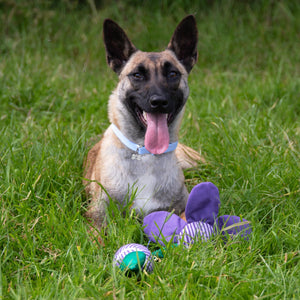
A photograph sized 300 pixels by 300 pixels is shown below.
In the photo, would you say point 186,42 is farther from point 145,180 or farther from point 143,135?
point 145,180

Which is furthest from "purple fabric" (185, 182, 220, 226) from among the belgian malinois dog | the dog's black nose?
the dog's black nose

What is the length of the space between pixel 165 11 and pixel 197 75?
1.94 metres

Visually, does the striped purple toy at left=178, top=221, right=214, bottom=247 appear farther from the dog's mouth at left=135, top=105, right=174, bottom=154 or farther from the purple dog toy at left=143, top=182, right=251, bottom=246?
the dog's mouth at left=135, top=105, right=174, bottom=154

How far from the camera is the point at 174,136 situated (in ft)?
11.3

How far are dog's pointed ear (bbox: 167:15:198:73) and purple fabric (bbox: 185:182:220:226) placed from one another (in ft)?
4.17

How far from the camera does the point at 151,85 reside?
3213mm

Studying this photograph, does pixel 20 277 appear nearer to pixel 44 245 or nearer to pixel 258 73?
pixel 44 245

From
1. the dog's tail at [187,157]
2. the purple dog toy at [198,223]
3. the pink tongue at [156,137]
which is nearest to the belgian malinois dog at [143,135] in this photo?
the pink tongue at [156,137]

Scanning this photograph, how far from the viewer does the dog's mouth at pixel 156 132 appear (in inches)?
124

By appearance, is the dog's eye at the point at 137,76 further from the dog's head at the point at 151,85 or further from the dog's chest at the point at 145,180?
the dog's chest at the point at 145,180

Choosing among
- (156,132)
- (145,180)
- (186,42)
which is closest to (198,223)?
(145,180)

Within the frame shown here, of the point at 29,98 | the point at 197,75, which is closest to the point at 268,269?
the point at 29,98

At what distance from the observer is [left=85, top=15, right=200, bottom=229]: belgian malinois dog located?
10.4 feet

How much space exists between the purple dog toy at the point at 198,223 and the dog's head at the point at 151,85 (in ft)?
1.72
